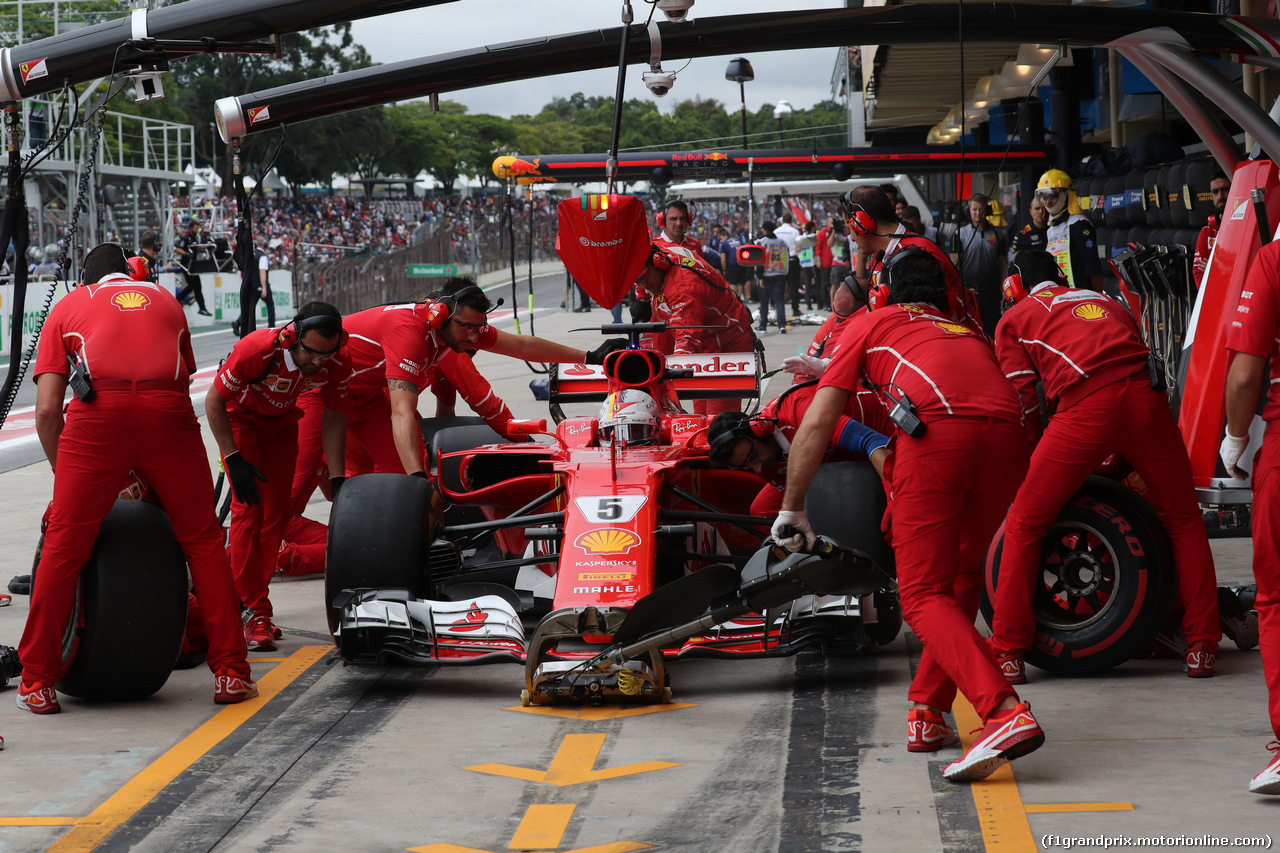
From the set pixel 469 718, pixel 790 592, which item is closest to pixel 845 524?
pixel 790 592

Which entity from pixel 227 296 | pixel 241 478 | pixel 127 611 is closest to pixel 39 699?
pixel 127 611

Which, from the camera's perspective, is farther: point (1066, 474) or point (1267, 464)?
point (1066, 474)

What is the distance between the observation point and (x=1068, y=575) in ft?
17.2

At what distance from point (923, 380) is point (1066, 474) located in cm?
96

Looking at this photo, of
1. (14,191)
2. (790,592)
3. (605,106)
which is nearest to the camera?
(790,592)

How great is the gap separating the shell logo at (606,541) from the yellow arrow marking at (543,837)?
1.32m

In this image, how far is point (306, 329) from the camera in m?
5.75

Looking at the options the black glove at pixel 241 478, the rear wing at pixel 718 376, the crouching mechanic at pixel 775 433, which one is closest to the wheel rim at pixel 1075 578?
the crouching mechanic at pixel 775 433

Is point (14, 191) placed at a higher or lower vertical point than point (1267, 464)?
higher

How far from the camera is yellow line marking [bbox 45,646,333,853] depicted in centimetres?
Result: 388

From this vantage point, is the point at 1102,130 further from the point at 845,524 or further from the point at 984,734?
the point at 984,734

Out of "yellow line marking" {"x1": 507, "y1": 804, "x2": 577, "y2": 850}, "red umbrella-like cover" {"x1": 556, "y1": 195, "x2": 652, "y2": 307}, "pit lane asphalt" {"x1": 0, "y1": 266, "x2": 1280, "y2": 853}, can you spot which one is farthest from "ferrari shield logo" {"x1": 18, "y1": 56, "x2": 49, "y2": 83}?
"yellow line marking" {"x1": 507, "y1": 804, "x2": 577, "y2": 850}

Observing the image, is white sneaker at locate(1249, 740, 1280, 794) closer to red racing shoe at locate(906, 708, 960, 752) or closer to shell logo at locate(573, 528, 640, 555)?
red racing shoe at locate(906, 708, 960, 752)

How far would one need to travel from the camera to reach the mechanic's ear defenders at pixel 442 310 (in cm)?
691
